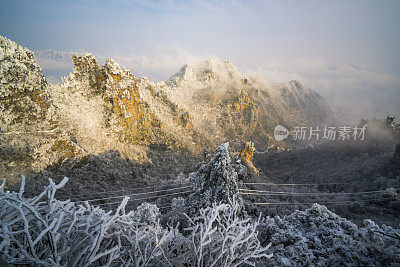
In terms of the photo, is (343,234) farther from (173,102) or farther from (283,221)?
(173,102)

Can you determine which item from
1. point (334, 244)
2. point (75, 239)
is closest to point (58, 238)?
point (75, 239)

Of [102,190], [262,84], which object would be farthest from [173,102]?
[262,84]

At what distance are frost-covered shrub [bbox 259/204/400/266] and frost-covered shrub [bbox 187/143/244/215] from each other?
130 inches

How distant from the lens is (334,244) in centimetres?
397

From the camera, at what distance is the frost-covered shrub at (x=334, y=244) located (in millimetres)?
3361

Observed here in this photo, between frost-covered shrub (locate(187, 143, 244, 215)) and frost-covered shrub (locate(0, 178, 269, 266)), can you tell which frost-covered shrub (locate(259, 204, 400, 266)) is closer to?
frost-covered shrub (locate(0, 178, 269, 266))

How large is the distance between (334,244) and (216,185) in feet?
17.5

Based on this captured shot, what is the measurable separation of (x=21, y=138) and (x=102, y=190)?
8.64m

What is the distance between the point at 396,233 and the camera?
3.58 m

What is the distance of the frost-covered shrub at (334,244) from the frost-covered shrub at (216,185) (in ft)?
10.8

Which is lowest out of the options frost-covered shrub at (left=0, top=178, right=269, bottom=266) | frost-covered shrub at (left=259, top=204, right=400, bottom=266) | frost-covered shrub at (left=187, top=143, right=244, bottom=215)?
frost-covered shrub at (left=187, top=143, right=244, bottom=215)

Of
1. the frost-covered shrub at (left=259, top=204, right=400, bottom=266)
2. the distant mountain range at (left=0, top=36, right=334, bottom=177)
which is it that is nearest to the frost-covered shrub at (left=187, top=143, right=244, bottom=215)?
the frost-covered shrub at (left=259, top=204, right=400, bottom=266)

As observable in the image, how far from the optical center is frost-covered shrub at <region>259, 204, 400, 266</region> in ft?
11.0

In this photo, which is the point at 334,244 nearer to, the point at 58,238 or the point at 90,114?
the point at 58,238
